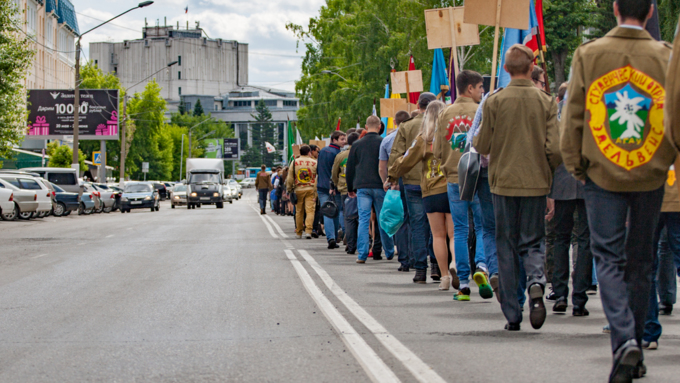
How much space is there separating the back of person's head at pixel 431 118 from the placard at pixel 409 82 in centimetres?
966

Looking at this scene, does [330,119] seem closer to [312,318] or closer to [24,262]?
[24,262]


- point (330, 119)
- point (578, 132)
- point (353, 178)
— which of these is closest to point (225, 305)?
point (578, 132)

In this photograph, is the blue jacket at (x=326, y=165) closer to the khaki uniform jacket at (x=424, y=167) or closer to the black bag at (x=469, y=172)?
the khaki uniform jacket at (x=424, y=167)

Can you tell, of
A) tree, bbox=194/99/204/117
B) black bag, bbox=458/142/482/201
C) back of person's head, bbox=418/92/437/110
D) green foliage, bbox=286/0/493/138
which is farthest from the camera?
tree, bbox=194/99/204/117

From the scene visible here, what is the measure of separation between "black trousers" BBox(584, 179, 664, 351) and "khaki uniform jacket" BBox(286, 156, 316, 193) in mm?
13464

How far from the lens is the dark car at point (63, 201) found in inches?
1419

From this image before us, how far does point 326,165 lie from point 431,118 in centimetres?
732

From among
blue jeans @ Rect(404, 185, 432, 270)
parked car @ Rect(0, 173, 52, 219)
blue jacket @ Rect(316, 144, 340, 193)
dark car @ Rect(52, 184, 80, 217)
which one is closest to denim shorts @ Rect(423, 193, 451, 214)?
blue jeans @ Rect(404, 185, 432, 270)

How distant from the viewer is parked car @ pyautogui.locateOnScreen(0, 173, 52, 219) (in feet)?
102

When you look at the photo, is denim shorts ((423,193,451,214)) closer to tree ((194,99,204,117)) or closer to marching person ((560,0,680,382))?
marching person ((560,0,680,382))

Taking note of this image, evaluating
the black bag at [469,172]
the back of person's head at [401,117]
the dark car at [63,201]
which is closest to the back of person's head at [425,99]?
the back of person's head at [401,117]

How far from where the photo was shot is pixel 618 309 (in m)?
4.78

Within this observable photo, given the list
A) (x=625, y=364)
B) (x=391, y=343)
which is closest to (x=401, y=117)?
(x=391, y=343)

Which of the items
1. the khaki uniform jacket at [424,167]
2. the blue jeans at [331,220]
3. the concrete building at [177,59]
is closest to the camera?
the khaki uniform jacket at [424,167]
